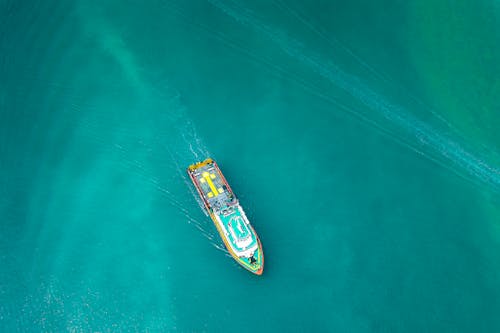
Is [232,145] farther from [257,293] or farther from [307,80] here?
[257,293]

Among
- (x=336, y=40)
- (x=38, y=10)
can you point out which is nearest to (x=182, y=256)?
(x=336, y=40)

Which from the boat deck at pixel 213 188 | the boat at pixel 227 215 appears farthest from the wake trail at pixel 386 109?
the boat deck at pixel 213 188

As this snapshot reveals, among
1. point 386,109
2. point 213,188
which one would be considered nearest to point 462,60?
point 386,109

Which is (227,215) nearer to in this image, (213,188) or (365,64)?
(213,188)

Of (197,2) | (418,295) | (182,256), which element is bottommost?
(182,256)

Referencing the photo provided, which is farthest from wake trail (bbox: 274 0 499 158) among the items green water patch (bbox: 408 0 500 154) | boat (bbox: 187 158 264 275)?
boat (bbox: 187 158 264 275)

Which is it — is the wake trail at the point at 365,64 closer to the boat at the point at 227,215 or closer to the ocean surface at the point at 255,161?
the ocean surface at the point at 255,161
